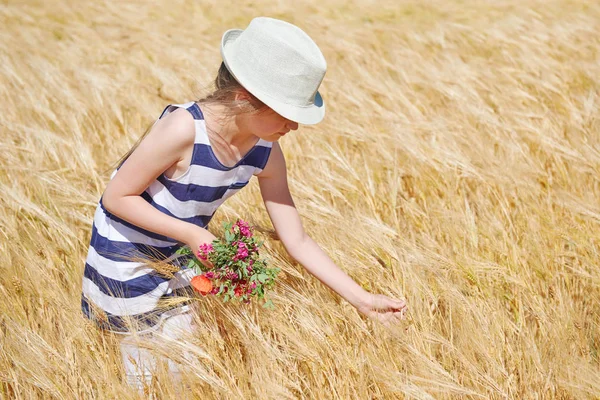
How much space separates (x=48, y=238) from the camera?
2053 millimetres

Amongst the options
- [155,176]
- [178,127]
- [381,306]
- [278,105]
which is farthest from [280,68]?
[381,306]

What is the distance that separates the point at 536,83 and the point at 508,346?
84.3 inches

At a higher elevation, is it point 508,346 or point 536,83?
point 508,346

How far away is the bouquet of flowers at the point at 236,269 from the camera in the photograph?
135 cm

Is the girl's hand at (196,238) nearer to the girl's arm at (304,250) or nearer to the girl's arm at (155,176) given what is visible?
the girl's arm at (155,176)

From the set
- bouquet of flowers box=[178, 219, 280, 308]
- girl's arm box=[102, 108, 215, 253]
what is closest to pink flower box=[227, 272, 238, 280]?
bouquet of flowers box=[178, 219, 280, 308]

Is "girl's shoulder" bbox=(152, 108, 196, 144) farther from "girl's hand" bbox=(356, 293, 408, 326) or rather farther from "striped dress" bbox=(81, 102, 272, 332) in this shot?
"girl's hand" bbox=(356, 293, 408, 326)

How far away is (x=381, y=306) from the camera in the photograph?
60.9 inches

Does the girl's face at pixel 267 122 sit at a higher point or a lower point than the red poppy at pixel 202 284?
higher

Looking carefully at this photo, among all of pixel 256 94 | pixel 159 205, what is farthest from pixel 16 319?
pixel 256 94

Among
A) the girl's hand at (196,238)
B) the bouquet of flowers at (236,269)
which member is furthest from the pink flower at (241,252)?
the girl's hand at (196,238)

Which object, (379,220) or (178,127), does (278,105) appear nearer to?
(178,127)

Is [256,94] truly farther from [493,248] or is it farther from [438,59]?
[438,59]

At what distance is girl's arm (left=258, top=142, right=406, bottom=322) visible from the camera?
1547 mm
